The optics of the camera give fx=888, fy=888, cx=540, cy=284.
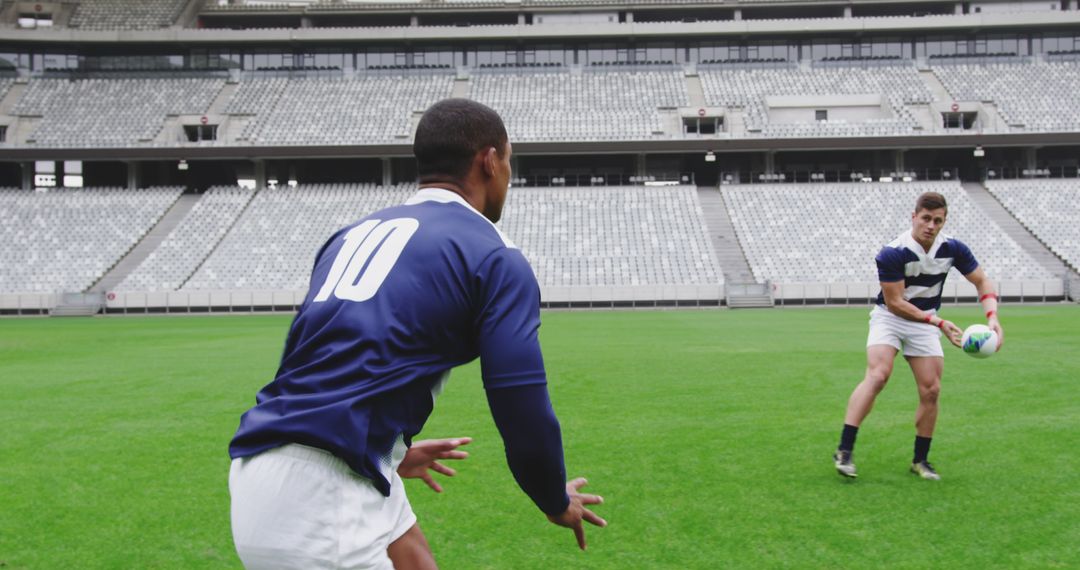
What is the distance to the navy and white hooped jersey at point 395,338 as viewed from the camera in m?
2.39

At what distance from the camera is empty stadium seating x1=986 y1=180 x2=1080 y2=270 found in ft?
136

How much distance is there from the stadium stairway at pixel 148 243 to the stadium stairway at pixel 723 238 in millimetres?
28082

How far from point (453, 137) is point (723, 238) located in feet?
141

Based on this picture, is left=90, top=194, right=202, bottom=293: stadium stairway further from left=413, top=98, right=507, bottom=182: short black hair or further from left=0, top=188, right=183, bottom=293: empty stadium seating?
left=413, top=98, right=507, bottom=182: short black hair

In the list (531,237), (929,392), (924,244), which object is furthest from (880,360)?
(531,237)

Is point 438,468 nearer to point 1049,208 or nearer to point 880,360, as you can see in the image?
point 880,360

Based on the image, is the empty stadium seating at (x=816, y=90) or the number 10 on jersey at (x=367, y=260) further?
the empty stadium seating at (x=816, y=90)

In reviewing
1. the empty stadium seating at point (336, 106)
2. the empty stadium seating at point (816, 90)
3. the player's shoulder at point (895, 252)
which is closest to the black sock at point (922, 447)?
the player's shoulder at point (895, 252)

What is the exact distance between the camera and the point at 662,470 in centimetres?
712

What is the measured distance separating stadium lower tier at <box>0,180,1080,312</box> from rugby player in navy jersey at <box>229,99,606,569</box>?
35743 mm

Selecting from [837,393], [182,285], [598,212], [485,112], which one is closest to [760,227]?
[598,212]

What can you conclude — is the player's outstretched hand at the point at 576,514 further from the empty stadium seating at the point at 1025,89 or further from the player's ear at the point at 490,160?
the empty stadium seating at the point at 1025,89

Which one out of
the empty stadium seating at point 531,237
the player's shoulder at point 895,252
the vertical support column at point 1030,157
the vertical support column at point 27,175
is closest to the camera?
the player's shoulder at point 895,252

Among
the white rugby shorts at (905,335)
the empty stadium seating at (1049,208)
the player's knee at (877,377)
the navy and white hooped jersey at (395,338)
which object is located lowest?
the empty stadium seating at (1049,208)
